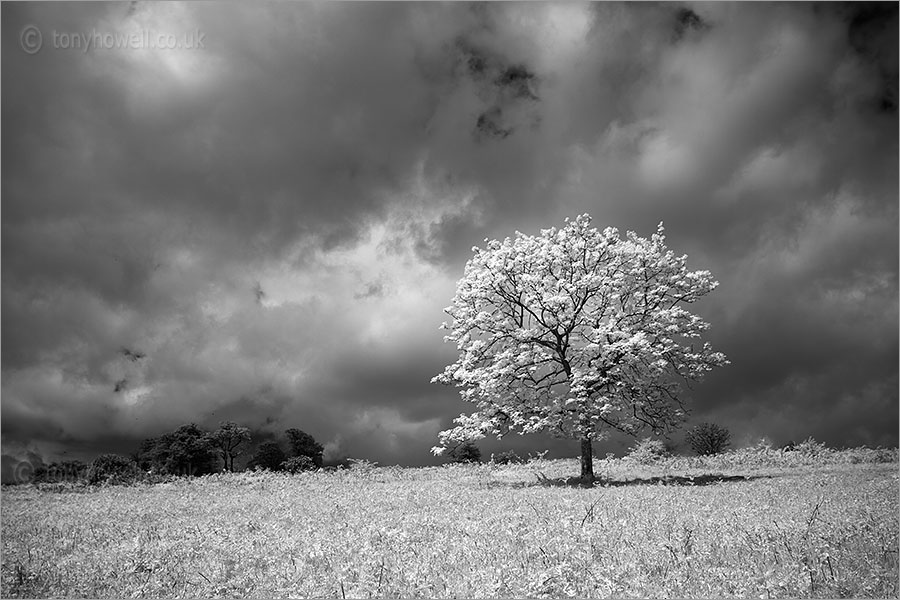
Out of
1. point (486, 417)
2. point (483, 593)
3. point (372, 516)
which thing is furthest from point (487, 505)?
point (486, 417)

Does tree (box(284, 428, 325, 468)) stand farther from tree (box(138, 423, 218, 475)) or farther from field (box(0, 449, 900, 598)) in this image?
field (box(0, 449, 900, 598))

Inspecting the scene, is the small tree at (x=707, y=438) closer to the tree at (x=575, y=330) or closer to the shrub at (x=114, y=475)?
the tree at (x=575, y=330)

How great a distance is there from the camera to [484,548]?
9.38m

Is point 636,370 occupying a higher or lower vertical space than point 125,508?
higher

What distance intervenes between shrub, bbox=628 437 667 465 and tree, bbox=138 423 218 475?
39.5 metres

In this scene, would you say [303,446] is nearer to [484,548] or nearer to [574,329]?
[574,329]

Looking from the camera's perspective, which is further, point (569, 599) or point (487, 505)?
point (487, 505)

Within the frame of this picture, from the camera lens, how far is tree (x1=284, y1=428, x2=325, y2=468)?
197 feet

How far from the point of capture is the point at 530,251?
94.5 ft

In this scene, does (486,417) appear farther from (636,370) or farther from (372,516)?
(372,516)

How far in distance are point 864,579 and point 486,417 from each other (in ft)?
66.9

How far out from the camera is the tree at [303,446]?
197 feet

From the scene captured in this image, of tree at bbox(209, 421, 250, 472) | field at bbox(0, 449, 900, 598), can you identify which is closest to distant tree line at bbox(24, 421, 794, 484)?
tree at bbox(209, 421, 250, 472)

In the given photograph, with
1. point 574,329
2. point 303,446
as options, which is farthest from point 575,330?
point 303,446
